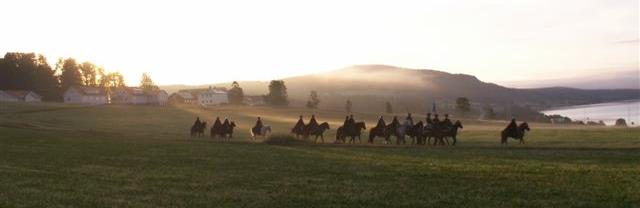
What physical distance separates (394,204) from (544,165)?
469 inches

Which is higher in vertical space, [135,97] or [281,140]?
[135,97]

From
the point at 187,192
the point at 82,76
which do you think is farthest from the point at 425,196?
the point at 82,76

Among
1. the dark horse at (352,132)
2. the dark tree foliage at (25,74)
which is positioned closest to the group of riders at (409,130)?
the dark horse at (352,132)

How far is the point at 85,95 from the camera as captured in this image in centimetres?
15262

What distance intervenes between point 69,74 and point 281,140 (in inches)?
5166

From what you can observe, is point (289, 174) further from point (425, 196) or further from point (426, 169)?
point (425, 196)

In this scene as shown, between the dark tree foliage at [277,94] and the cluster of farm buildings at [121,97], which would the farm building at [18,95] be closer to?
the cluster of farm buildings at [121,97]

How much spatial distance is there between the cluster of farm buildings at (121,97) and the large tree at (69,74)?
3.14 metres

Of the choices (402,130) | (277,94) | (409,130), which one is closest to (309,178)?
(402,130)

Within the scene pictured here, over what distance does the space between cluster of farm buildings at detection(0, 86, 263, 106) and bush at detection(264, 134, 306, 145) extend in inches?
3879

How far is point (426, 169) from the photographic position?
2381 cm

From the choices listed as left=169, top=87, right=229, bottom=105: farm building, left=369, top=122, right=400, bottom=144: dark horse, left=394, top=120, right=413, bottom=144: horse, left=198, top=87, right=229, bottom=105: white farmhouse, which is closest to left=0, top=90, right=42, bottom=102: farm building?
left=169, top=87, right=229, bottom=105: farm building

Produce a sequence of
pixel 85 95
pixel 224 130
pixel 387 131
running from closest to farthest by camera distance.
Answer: pixel 387 131 → pixel 224 130 → pixel 85 95

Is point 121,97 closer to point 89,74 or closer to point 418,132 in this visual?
point 89,74
